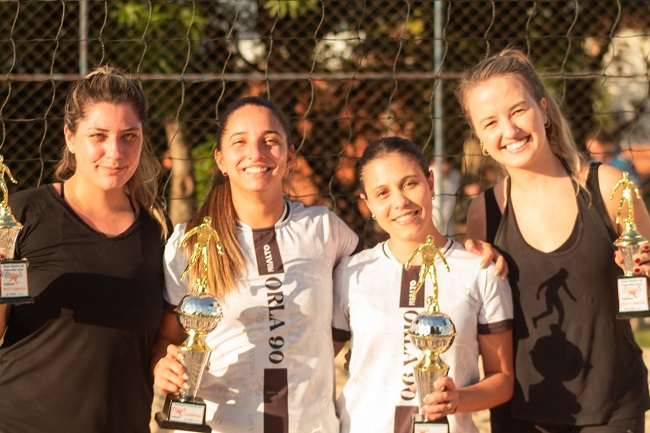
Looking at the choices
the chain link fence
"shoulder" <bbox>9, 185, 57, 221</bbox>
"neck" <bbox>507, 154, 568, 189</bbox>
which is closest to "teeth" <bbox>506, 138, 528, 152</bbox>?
"neck" <bbox>507, 154, 568, 189</bbox>

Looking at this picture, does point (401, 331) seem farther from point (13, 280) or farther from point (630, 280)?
point (13, 280)

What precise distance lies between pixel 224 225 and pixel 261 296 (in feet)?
0.83

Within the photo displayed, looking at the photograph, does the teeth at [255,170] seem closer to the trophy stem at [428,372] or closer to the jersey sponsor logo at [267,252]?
the jersey sponsor logo at [267,252]

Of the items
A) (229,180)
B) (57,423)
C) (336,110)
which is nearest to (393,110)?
(336,110)

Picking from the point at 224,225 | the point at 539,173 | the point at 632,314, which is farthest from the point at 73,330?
the point at 632,314

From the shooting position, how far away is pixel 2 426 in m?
2.83

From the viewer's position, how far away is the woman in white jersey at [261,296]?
288 cm

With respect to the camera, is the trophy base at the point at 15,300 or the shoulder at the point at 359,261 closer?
the trophy base at the point at 15,300

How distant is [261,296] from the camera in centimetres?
292

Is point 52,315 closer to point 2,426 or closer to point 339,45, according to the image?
point 2,426

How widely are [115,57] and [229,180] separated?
4.74 m

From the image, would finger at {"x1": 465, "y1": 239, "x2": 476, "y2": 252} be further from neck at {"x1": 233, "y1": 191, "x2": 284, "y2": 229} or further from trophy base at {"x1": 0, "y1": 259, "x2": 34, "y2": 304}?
trophy base at {"x1": 0, "y1": 259, "x2": 34, "y2": 304}

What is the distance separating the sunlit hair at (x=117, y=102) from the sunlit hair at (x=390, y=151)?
2.11 feet

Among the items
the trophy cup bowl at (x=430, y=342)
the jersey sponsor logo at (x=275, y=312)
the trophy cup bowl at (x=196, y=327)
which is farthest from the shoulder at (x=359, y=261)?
the trophy cup bowl at (x=196, y=327)
